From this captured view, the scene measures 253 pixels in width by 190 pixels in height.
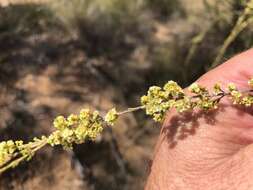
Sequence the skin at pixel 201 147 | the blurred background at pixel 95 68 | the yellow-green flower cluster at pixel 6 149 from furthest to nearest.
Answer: the blurred background at pixel 95 68 → the skin at pixel 201 147 → the yellow-green flower cluster at pixel 6 149

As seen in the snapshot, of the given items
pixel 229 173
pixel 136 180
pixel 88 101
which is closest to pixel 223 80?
pixel 229 173

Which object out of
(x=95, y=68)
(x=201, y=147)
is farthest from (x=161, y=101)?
(x=95, y=68)

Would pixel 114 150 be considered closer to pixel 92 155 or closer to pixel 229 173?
pixel 92 155

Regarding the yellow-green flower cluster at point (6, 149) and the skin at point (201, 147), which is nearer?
the yellow-green flower cluster at point (6, 149)

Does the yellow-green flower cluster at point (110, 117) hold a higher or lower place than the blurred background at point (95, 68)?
lower

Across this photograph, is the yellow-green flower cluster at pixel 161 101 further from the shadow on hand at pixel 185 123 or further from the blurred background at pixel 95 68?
the blurred background at pixel 95 68

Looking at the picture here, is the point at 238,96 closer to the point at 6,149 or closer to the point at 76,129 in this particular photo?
the point at 76,129

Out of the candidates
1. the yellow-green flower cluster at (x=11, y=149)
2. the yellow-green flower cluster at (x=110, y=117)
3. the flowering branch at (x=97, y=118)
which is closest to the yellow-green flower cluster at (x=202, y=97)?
the flowering branch at (x=97, y=118)
